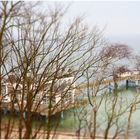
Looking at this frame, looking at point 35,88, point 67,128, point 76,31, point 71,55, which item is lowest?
point 67,128

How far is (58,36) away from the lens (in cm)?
471

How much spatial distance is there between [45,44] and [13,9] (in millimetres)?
967

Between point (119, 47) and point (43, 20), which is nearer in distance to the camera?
point (43, 20)

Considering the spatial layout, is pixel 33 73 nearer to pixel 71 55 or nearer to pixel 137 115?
pixel 71 55

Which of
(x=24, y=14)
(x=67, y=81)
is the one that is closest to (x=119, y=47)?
(x=67, y=81)

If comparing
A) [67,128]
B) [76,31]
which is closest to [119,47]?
[76,31]

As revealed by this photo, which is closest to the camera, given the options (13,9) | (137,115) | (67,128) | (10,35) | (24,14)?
(13,9)

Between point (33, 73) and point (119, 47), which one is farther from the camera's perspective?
point (119, 47)

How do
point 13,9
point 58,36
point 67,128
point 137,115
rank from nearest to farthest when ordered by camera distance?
point 13,9 → point 58,36 → point 67,128 → point 137,115

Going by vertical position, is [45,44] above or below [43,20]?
below

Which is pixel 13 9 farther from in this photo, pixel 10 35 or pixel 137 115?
pixel 137 115

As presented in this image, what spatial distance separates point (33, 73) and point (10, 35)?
2.18 feet

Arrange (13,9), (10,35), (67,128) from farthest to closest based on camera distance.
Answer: (67,128) → (10,35) → (13,9)

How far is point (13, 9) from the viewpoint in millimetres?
3797
